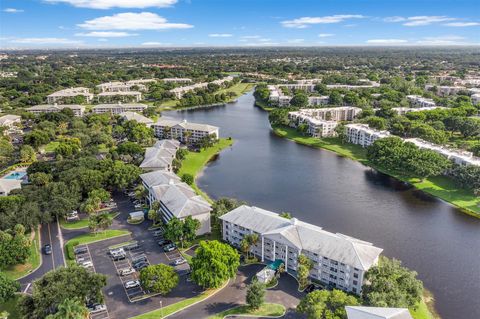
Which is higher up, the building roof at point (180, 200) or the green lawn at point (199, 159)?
the building roof at point (180, 200)

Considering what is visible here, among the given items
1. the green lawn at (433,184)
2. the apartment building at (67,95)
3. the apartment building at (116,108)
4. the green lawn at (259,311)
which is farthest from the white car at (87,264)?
the apartment building at (67,95)

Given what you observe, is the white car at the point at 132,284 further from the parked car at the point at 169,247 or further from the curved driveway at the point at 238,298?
the parked car at the point at 169,247

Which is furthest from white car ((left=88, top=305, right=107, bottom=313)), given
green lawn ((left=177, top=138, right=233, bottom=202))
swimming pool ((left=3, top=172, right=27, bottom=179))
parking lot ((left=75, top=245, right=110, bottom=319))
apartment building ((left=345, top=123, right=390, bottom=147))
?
apartment building ((left=345, top=123, right=390, bottom=147))

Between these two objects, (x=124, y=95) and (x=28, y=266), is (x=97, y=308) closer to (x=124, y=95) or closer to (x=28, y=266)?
(x=28, y=266)

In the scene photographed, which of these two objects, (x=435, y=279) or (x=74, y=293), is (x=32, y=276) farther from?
(x=435, y=279)

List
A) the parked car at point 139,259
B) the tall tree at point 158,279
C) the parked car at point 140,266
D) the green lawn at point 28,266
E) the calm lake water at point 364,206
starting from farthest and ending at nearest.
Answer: the parked car at point 139,259, the calm lake water at point 364,206, the parked car at point 140,266, the green lawn at point 28,266, the tall tree at point 158,279

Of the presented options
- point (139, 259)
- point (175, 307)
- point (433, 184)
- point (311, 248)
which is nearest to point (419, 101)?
point (433, 184)
